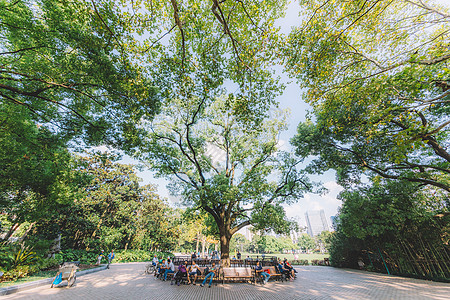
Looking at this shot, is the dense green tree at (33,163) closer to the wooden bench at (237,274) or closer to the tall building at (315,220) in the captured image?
the wooden bench at (237,274)

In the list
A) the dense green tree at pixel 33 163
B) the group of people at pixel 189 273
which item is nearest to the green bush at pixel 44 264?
the dense green tree at pixel 33 163

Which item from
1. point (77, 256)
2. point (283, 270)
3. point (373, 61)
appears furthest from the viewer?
point (77, 256)

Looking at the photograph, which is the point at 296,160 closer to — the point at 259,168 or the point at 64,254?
the point at 259,168

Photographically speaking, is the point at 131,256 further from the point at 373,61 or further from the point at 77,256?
the point at 373,61

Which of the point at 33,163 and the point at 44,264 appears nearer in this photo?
the point at 33,163

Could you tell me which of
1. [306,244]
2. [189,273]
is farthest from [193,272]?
[306,244]

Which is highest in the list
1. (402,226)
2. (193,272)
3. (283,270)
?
(402,226)

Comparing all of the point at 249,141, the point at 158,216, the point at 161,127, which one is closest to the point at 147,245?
the point at 158,216

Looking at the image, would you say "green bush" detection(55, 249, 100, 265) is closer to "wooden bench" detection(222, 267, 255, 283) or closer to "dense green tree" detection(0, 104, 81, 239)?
"dense green tree" detection(0, 104, 81, 239)

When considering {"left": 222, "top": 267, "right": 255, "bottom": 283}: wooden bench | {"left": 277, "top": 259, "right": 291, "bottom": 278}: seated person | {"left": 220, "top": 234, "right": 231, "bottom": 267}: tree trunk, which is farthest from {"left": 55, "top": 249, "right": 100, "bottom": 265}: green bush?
{"left": 277, "top": 259, "right": 291, "bottom": 278}: seated person

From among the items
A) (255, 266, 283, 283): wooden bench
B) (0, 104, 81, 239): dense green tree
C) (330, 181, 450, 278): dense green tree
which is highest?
(0, 104, 81, 239): dense green tree

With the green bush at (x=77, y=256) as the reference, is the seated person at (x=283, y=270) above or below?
below

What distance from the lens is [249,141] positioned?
15234mm

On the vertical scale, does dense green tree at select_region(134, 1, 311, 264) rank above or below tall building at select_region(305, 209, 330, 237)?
below
